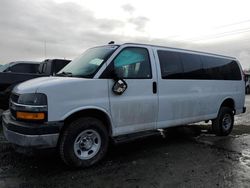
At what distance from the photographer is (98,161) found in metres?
4.52

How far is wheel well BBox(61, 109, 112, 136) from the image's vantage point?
4.18 meters

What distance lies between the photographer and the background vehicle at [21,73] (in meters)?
6.57

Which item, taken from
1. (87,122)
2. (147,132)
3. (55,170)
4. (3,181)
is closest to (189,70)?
(147,132)

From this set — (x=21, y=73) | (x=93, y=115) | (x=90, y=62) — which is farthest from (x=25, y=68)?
(x=93, y=115)

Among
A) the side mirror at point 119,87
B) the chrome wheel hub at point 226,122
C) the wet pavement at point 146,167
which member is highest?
the side mirror at point 119,87

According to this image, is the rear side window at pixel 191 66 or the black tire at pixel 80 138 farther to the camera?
the rear side window at pixel 191 66

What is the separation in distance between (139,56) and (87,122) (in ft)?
5.48

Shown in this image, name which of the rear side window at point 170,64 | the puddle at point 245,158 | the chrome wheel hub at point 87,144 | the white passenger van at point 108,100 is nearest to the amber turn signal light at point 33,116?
the white passenger van at point 108,100

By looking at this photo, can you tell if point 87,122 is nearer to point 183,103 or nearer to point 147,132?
point 147,132

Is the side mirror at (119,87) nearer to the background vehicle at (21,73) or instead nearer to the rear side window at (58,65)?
the background vehicle at (21,73)

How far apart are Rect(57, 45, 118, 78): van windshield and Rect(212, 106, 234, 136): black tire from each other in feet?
12.1

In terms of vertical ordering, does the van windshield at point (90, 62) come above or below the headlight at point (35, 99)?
above

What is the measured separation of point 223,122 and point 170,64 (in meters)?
2.66

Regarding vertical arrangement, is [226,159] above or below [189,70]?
below
